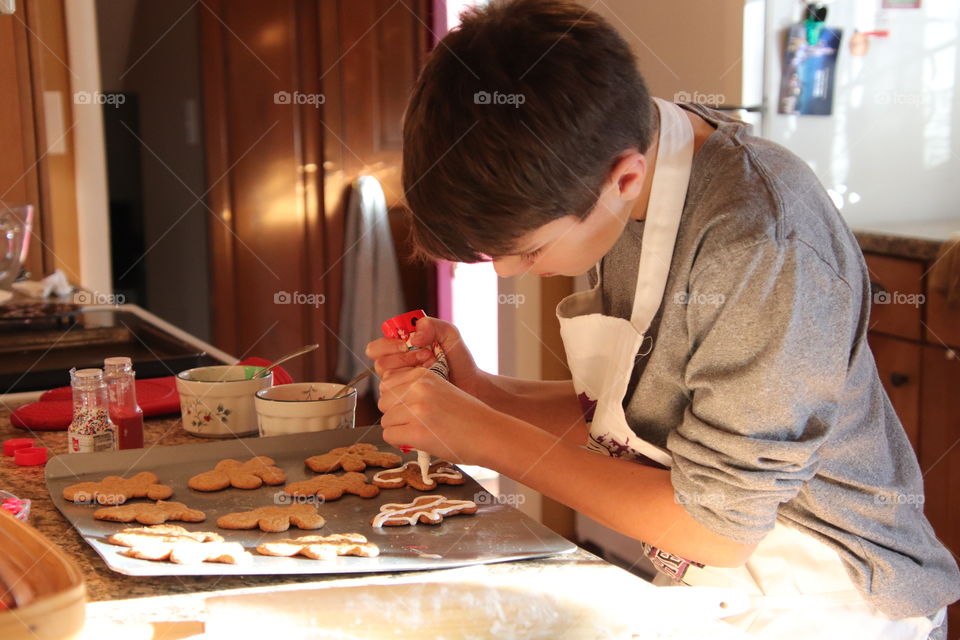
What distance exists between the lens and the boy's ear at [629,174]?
873mm

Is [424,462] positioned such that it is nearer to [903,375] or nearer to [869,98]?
[903,375]

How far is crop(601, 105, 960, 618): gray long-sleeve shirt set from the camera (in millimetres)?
838

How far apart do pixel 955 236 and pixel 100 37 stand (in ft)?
8.60

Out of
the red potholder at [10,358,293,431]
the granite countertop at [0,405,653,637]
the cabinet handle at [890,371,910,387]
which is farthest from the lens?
Result: the cabinet handle at [890,371,910,387]

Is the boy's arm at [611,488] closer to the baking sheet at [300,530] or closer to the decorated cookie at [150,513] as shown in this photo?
the baking sheet at [300,530]

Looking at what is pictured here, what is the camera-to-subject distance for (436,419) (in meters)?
1.04

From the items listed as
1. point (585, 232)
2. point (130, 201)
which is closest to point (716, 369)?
point (585, 232)

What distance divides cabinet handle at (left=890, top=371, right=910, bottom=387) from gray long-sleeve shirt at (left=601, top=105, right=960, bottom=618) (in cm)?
100

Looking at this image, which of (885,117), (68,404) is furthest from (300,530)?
(885,117)

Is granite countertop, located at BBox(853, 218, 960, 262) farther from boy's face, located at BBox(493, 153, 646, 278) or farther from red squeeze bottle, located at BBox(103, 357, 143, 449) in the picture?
red squeeze bottle, located at BBox(103, 357, 143, 449)

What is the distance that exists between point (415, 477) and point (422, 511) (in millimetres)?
104

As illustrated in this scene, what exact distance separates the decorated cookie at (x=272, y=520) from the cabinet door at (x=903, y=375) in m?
1.37

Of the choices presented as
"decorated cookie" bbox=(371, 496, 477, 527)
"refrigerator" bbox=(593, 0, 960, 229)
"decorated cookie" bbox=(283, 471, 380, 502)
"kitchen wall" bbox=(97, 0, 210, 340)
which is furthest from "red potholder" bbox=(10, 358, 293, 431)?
"kitchen wall" bbox=(97, 0, 210, 340)

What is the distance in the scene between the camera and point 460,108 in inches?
32.2
